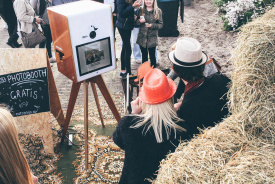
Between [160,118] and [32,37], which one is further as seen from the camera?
[32,37]

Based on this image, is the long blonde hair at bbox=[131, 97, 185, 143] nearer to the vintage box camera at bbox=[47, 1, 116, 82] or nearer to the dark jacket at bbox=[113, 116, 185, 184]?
the dark jacket at bbox=[113, 116, 185, 184]

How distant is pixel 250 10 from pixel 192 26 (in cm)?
190

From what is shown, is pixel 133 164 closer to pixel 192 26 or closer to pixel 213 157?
pixel 213 157

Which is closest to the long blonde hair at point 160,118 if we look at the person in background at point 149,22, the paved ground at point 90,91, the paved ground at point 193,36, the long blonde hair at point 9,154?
the long blonde hair at point 9,154

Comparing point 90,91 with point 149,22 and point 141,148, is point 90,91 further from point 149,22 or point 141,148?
point 141,148

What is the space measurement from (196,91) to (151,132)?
2.23 ft

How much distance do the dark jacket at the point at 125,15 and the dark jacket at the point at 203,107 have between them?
281cm

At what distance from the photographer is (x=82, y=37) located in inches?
115

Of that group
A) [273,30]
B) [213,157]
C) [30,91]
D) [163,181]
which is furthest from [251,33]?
A: [30,91]

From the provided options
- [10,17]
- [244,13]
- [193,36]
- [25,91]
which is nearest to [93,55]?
[25,91]

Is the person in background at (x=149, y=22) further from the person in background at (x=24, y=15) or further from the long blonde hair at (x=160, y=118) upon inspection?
the long blonde hair at (x=160, y=118)

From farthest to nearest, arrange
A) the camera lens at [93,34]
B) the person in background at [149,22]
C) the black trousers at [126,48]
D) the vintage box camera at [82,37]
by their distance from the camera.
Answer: the black trousers at [126,48] → the person in background at [149,22] → the camera lens at [93,34] → the vintage box camera at [82,37]

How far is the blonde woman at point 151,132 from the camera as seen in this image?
1948 mm

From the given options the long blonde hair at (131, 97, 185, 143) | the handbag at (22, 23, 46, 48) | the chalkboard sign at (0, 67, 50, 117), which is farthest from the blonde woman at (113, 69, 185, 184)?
the handbag at (22, 23, 46, 48)
